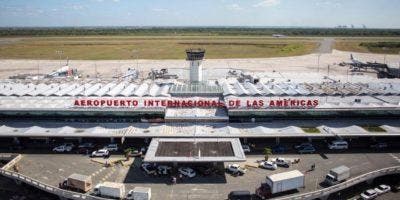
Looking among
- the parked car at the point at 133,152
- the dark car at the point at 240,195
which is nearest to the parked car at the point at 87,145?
the parked car at the point at 133,152

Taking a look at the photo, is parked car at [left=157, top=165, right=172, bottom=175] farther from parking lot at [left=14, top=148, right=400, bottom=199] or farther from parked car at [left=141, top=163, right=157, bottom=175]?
parking lot at [left=14, top=148, right=400, bottom=199]

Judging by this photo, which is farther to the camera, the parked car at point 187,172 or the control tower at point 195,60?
the control tower at point 195,60

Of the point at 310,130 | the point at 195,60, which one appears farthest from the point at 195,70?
the point at 310,130

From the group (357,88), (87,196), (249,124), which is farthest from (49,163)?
(357,88)

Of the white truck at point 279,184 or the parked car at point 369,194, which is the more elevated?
the white truck at point 279,184

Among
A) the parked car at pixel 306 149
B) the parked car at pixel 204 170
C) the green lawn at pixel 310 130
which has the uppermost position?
the green lawn at pixel 310 130

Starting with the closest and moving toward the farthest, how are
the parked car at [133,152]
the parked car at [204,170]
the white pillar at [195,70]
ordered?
the parked car at [204,170] < the parked car at [133,152] < the white pillar at [195,70]

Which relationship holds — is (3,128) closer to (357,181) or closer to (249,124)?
(249,124)

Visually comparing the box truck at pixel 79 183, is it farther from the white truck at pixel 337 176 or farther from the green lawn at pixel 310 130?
the green lawn at pixel 310 130
